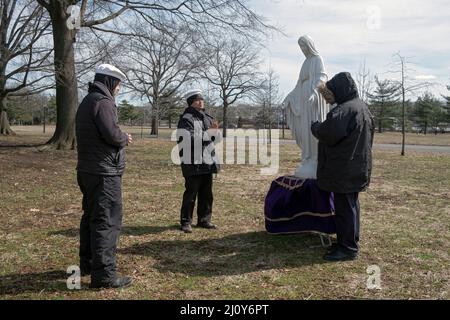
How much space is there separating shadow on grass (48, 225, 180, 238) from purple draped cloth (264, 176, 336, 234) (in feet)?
4.84

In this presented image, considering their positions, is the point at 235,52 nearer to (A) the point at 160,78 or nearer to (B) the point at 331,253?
(A) the point at 160,78

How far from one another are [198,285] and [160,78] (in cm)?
3399

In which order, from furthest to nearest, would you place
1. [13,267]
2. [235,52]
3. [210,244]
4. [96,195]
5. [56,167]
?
[235,52] → [56,167] → [210,244] → [13,267] → [96,195]

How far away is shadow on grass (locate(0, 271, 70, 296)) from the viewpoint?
3990 millimetres

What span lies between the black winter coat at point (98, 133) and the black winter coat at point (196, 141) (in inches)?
76.4

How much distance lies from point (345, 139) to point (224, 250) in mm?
1871

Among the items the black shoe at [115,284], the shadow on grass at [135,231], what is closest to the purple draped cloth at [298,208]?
the shadow on grass at [135,231]

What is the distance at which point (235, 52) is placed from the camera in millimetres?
36000

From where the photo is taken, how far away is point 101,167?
3.96 meters

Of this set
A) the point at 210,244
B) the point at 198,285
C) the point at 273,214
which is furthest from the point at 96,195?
the point at 273,214

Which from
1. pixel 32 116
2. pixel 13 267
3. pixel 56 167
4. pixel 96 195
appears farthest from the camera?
pixel 32 116

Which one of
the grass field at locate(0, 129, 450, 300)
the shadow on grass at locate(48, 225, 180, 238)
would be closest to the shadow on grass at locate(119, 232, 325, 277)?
the grass field at locate(0, 129, 450, 300)

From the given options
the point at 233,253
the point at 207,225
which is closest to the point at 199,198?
the point at 207,225

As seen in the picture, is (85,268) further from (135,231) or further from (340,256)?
(340,256)
